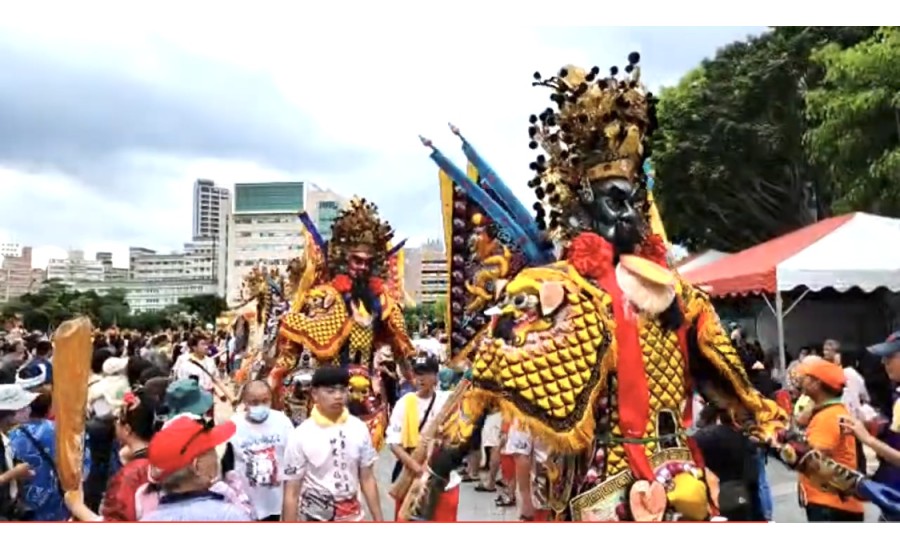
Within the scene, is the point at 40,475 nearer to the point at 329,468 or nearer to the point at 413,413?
the point at 329,468

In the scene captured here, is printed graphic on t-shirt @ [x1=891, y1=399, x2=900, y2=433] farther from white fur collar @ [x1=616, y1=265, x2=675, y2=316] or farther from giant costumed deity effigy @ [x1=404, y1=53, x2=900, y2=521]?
white fur collar @ [x1=616, y1=265, x2=675, y2=316]

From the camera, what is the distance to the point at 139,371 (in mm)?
5688

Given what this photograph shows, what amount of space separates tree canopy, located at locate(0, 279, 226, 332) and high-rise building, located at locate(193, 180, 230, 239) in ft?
85.5

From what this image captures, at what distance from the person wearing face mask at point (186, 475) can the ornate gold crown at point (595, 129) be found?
4.85ft

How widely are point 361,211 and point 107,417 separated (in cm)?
308

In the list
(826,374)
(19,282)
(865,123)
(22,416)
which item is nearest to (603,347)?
(826,374)

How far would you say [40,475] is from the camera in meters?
3.93

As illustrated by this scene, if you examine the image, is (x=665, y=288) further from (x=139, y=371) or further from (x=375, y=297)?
(x=375, y=297)

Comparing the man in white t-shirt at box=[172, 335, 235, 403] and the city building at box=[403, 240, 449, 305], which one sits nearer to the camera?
the man in white t-shirt at box=[172, 335, 235, 403]

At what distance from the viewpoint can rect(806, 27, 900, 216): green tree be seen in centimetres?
1238

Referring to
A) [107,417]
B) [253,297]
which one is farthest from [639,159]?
[253,297]

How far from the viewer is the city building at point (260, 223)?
62.4 meters

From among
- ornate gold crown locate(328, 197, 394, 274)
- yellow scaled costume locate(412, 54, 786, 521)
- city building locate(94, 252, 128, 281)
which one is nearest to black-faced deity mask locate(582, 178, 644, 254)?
yellow scaled costume locate(412, 54, 786, 521)

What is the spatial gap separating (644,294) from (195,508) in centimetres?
164
